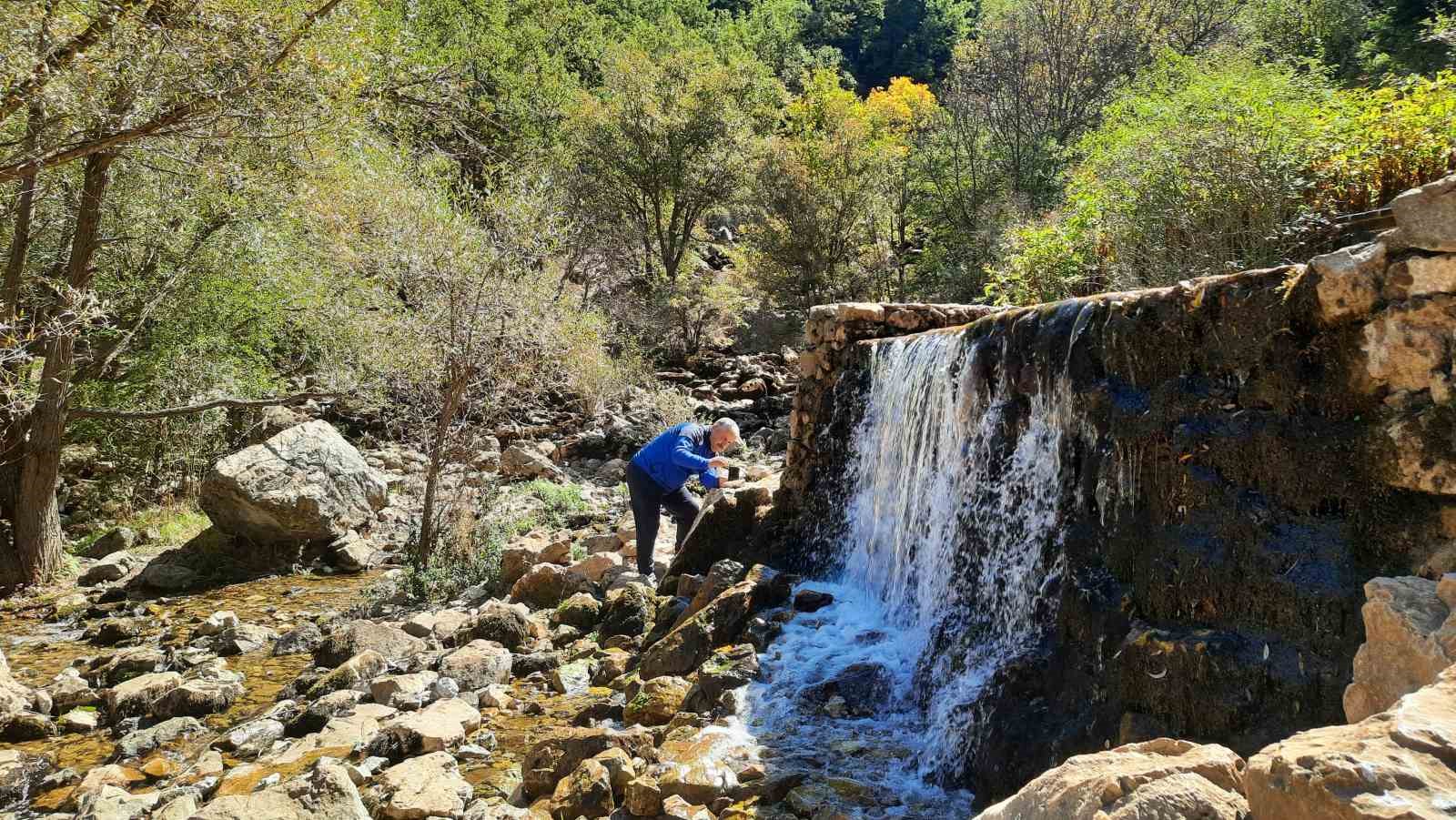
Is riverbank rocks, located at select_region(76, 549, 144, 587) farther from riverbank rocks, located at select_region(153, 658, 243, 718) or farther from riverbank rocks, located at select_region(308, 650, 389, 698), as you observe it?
riverbank rocks, located at select_region(308, 650, 389, 698)

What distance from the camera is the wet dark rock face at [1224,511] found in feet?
10.0

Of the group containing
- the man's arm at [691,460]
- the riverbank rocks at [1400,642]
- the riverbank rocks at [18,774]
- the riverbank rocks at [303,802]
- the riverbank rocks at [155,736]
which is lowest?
the riverbank rocks at [18,774]

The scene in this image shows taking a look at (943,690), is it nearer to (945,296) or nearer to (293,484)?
(293,484)

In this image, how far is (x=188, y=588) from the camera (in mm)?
8516

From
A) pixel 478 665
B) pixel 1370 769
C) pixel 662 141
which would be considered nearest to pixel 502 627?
pixel 478 665

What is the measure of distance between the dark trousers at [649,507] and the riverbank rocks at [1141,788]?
5667 millimetres

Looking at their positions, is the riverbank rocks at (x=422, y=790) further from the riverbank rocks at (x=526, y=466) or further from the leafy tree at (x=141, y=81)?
the riverbank rocks at (x=526, y=466)

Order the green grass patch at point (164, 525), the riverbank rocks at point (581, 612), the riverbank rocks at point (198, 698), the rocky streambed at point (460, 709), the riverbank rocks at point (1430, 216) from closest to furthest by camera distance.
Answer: the riverbank rocks at point (1430, 216)
the rocky streambed at point (460, 709)
the riverbank rocks at point (198, 698)
the riverbank rocks at point (581, 612)
the green grass patch at point (164, 525)

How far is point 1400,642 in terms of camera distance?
2.15 meters

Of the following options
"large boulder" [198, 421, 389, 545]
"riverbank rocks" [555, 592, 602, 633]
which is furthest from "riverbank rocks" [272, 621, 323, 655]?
"large boulder" [198, 421, 389, 545]

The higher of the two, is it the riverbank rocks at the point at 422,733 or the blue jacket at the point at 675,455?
the blue jacket at the point at 675,455

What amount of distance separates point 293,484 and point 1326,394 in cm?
944

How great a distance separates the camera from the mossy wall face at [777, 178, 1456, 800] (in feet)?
9.92

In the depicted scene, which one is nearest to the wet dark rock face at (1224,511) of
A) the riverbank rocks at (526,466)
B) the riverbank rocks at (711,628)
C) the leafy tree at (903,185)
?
the riverbank rocks at (711,628)
